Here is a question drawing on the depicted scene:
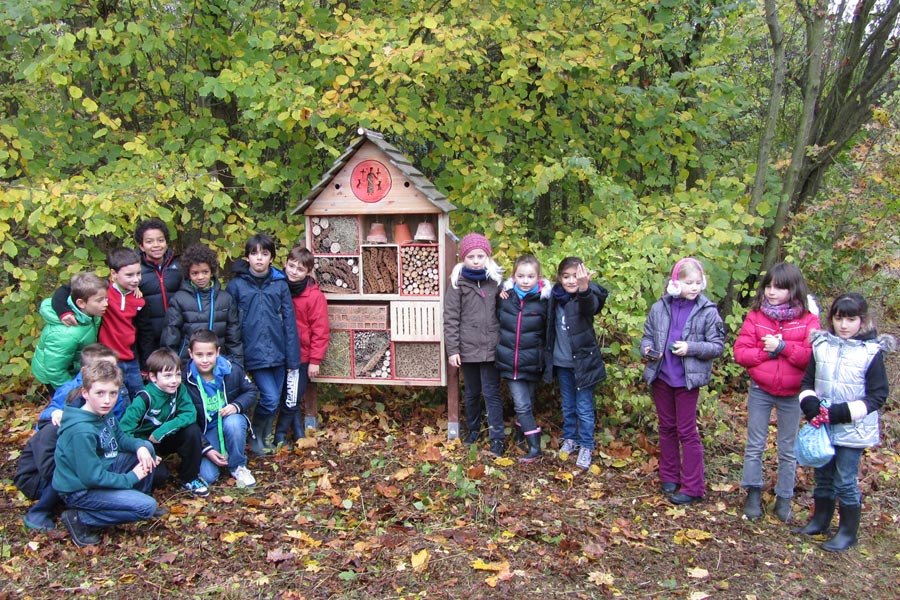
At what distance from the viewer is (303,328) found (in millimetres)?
5797

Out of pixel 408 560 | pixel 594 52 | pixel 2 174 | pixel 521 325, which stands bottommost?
pixel 408 560

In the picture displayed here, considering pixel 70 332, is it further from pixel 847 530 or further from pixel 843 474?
pixel 847 530

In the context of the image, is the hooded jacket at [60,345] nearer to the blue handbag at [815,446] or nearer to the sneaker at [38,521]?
the sneaker at [38,521]

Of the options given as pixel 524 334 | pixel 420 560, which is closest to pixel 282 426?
pixel 524 334

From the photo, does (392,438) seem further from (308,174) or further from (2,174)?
(2,174)

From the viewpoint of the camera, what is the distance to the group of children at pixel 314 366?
4.09 meters

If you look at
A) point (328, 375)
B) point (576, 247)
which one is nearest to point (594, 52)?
point (576, 247)

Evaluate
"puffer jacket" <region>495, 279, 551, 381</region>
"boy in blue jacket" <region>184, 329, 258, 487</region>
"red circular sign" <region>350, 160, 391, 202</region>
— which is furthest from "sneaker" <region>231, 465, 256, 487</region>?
"red circular sign" <region>350, 160, 391, 202</region>

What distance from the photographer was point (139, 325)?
16.9 ft

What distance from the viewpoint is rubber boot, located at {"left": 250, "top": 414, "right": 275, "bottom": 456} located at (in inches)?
219

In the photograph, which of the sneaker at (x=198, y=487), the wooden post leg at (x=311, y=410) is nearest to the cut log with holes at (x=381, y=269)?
the wooden post leg at (x=311, y=410)

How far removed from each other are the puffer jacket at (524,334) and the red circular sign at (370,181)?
136cm

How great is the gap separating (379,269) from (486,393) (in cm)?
143

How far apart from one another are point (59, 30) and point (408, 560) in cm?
550
